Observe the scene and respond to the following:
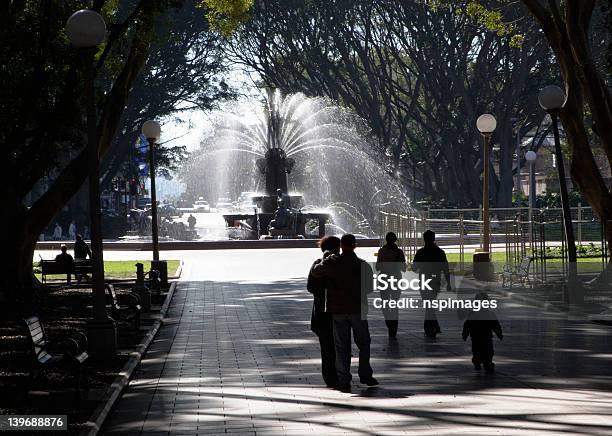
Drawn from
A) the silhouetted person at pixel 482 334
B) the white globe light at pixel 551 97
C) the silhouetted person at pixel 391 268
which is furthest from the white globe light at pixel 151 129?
the silhouetted person at pixel 482 334

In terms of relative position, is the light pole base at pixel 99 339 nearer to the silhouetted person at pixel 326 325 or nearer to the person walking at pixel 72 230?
the silhouetted person at pixel 326 325

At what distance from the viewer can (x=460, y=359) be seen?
1557 centimetres

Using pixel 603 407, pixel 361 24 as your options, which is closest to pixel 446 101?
pixel 361 24

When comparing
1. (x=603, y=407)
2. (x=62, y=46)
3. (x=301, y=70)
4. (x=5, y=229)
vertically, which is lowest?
(x=603, y=407)

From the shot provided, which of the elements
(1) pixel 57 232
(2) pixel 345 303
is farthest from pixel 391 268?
Result: (1) pixel 57 232

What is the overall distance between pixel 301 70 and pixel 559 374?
5130cm

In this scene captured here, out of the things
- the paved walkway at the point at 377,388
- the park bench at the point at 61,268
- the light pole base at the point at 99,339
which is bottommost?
the paved walkway at the point at 377,388

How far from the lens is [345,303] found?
12.9 m

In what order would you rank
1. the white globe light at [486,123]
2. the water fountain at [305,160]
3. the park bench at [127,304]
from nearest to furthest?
the park bench at [127,304] → the white globe light at [486,123] → the water fountain at [305,160]

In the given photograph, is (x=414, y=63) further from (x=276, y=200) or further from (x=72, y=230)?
(x=72, y=230)

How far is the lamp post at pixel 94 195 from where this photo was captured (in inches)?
639

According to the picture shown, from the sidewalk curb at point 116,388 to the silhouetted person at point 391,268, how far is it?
11.1 feet

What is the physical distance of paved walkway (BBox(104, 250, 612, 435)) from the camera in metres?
10.8

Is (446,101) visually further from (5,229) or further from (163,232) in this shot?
(5,229)
